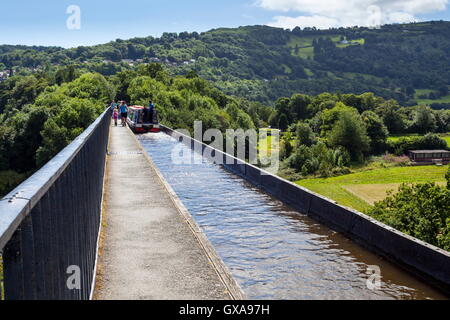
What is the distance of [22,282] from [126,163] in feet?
53.4

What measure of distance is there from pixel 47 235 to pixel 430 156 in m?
126

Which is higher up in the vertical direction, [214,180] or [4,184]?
[214,180]

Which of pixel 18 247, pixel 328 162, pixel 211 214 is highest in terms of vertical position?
pixel 18 247

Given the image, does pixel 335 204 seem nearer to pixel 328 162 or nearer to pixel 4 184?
pixel 4 184

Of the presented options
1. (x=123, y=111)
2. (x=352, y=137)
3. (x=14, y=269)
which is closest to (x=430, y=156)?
(x=352, y=137)

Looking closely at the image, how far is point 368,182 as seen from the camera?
95375 mm

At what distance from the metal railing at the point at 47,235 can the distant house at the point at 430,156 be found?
119292mm

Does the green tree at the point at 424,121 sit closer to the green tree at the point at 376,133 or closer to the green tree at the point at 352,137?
the green tree at the point at 376,133

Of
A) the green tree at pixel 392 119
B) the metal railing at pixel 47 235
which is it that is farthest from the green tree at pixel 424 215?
the green tree at pixel 392 119

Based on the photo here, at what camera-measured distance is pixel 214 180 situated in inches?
638

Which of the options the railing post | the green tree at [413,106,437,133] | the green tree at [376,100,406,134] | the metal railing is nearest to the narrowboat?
the metal railing
